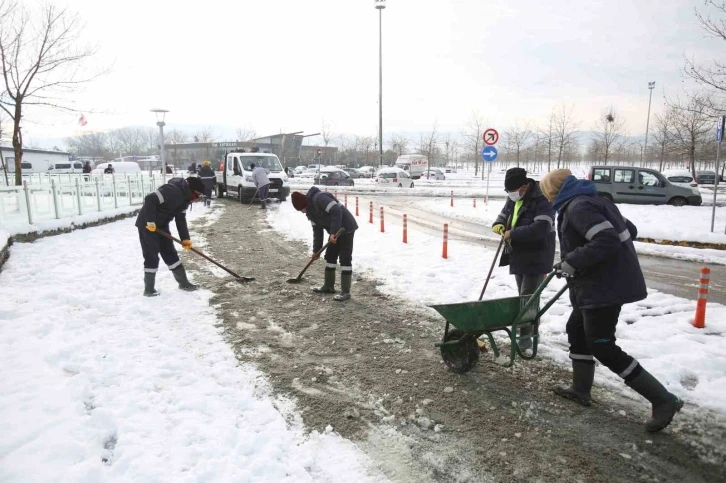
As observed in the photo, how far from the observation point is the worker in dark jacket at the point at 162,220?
6.29 metres

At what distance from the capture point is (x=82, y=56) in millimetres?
13312

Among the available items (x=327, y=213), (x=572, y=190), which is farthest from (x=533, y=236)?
(x=327, y=213)

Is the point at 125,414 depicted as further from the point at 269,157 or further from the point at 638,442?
the point at 269,157

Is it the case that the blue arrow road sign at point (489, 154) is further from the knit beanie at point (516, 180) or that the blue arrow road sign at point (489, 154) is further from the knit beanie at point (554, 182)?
the knit beanie at point (554, 182)

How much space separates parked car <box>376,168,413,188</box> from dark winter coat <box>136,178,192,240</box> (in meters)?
24.6

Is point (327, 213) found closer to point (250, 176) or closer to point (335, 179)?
point (250, 176)

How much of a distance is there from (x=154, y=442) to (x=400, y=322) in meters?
3.11


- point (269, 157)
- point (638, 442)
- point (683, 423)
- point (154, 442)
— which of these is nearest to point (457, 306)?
point (638, 442)

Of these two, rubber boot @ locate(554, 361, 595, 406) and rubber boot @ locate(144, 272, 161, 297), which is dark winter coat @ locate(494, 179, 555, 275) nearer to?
rubber boot @ locate(554, 361, 595, 406)

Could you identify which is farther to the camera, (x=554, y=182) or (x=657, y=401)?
(x=554, y=182)

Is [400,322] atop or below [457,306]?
below

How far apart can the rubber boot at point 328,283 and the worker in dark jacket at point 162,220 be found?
78.2 inches

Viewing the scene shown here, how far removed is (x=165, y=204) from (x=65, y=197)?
24.0ft

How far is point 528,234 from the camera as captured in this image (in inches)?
167
